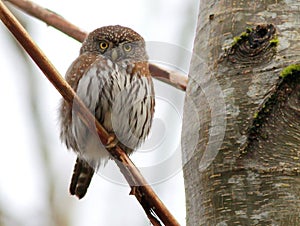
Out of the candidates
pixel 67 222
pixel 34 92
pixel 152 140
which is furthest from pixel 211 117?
pixel 34 92

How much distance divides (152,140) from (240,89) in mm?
2289

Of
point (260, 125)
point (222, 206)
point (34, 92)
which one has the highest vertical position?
point (34, 92)

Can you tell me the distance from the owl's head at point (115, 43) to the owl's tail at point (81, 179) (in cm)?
93

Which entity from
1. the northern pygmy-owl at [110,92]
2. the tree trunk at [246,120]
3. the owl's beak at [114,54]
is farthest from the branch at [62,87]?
the owl's beak at [114,54]

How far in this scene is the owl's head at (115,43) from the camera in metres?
4.03

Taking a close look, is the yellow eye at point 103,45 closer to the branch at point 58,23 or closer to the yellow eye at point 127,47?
the yellow eye at point 127,47

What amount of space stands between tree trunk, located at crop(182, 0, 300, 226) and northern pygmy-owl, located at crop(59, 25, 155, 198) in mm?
1690

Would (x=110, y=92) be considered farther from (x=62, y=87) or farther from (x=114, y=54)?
(x=62, y=87)

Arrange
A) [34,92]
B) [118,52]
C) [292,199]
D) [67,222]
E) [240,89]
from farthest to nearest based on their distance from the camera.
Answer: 1. [34,92]
2. [67,222]
3. [118,52]
4. [240,89]
5. [292,199]

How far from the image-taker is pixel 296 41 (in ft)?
6.08

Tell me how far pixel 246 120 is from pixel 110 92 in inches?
80.3

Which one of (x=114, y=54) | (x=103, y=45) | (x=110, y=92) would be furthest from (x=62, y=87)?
(x=103, y=45)

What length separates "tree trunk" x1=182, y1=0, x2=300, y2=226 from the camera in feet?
5.46

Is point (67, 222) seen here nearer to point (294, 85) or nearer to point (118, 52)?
point (118, 52)
